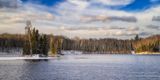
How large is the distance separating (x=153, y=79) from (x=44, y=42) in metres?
113

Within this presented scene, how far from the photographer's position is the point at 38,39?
6112 inches

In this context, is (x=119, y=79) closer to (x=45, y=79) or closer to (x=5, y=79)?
(x=45, y=79)

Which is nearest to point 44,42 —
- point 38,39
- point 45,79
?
point 38,39

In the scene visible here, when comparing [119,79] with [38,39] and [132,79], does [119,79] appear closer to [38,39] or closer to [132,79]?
[132,79]

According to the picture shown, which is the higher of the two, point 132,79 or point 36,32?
point 36,32

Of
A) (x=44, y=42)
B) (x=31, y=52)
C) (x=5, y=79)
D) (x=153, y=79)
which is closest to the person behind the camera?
(x=5, y=79)

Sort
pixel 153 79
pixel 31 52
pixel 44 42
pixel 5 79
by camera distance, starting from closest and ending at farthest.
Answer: pixel 5 79
pixel 153 79
pixel 31 52
pixel 44 42

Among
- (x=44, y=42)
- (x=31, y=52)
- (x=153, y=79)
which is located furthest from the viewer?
(x=44, y=42)

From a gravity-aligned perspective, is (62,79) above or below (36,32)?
below

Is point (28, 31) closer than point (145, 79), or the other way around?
point (145, 79)

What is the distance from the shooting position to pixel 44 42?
16188 cm

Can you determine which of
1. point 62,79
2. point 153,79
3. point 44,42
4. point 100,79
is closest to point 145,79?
point 153,79

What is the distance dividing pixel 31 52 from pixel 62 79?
96.4 metres

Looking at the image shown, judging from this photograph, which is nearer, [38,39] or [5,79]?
[5,79]
